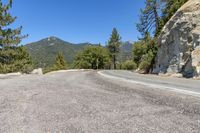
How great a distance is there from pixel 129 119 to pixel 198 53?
1670 cm

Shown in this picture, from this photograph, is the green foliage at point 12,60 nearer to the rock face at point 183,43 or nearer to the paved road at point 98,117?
the rock face at point 183,43

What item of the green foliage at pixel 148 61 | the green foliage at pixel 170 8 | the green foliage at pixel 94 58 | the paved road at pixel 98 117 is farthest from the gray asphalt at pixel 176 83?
the green foliage at pixel 94 58

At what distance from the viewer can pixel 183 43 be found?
22.5 meters

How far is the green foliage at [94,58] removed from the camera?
77.0 meters

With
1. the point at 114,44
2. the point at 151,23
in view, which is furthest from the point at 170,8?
the point at 114,44

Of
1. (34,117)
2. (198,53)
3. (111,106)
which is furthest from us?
(198,53)

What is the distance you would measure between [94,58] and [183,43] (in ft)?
186

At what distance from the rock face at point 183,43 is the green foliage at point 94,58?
49.5 m

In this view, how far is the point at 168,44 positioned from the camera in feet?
86.8

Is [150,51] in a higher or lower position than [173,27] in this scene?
lower

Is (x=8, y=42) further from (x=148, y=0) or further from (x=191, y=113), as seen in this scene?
(x=191, y=113)

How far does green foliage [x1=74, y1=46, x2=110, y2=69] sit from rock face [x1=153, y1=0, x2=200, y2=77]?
49.5 metres

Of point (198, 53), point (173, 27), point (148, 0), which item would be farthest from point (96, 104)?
point (148, 0)

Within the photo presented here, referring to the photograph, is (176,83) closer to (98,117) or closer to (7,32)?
(98,117)
